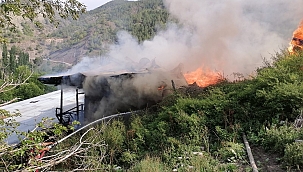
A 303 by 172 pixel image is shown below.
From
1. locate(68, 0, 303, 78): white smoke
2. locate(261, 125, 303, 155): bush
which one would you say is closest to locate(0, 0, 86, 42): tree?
locate(261, 125, 303, 155): bush

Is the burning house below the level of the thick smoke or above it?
below

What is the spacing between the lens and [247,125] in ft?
28.3

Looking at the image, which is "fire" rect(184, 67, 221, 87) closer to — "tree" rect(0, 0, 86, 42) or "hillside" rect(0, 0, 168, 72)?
"tree" rect(0, 0, 86, 42)

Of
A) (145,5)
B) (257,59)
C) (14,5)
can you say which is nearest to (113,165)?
(14,5)

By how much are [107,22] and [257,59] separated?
9776 centimetres

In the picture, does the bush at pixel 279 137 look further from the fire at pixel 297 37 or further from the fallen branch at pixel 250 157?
the fire at pixel 297 37

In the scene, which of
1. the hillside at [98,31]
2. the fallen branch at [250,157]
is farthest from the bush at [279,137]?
the hillside at [98,31]

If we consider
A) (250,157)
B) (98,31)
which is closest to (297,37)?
(250,157)

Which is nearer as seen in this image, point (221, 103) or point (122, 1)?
point (221, 103)

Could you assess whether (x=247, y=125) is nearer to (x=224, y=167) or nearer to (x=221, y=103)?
(x=221, y=103)

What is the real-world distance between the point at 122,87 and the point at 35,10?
841 centimetres

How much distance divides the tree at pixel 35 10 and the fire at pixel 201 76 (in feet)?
32.7

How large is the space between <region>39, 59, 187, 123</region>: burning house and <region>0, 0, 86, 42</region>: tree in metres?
7.68

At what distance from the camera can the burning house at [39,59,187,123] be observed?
1293cm
